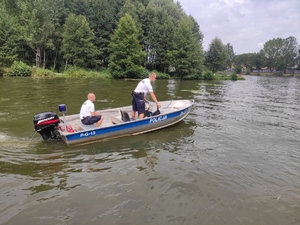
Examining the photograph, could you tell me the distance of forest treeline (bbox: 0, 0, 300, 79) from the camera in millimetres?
38344

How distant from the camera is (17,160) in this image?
6.20 m

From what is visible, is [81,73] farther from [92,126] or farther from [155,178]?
[155,178]

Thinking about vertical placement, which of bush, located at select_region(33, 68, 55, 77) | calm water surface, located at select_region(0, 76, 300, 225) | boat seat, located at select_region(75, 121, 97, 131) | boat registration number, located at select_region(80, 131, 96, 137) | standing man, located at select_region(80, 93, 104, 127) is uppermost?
bush, located at select_region(33, 68, 55, 77)

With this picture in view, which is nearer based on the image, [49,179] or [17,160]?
[49,179]

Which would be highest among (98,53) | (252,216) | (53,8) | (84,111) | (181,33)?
(53,8)

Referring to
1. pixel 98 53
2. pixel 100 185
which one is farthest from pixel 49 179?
pixel 98 53

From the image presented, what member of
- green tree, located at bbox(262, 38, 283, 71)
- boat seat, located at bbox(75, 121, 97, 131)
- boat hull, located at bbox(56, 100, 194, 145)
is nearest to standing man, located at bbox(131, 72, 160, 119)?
boat hull, located at bbox(56, 100, 194, 145)

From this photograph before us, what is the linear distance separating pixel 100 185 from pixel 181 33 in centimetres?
4451

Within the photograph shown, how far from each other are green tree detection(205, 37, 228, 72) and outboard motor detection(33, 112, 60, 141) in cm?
5689

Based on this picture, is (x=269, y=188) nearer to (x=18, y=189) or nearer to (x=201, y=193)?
(x=201, y=193)

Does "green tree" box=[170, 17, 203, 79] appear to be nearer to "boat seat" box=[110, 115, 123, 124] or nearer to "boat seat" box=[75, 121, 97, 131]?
"boat seat" box=[110, 115, 123, 124]

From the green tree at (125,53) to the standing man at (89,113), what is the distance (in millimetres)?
32278

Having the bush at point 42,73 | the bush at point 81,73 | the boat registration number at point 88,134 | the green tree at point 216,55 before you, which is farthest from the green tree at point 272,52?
the boat registration number at point 88,134

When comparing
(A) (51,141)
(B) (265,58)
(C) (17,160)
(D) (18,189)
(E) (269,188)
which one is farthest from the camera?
(B) (265,58)
